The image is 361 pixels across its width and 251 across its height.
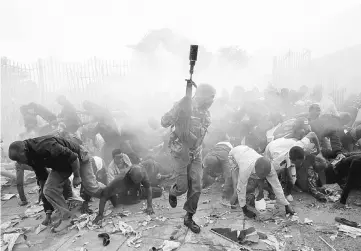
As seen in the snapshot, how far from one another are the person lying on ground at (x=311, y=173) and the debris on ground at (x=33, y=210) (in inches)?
182

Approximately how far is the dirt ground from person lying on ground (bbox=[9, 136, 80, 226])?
48 centimetres

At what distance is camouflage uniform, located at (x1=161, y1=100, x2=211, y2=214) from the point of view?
358cm

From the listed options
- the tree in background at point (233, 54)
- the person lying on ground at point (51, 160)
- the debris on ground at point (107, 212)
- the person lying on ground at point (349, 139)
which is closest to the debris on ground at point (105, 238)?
the debris on ground at point (107, 212)

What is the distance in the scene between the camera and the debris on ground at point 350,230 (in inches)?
136

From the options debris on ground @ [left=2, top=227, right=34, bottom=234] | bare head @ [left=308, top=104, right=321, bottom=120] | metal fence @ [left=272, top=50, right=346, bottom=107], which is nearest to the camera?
debris on ground @ [left=2, top=227, right=34, bottom=234]

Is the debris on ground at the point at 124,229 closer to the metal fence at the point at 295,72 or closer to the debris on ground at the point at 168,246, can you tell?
the debris on ground at the point at 168,246

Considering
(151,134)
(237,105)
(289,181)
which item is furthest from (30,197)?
(237,105)

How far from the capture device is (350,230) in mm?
3535

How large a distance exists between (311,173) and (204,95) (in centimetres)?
310

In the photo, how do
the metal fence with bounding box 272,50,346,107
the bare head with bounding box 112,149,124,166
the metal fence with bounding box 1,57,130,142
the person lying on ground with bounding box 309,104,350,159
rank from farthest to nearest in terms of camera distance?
the metal fence with bounding box 272,50,346,107 → the metal fence with bounding box 1,57,130,142 → the person lying on ground with bounding box 309,104,350,159 → the bare head with bounding box 112,149,124,166

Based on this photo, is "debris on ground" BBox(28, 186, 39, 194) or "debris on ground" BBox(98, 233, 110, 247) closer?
"debris on ground" BBox(98, 233, 110, 247)

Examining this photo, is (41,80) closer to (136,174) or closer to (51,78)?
(51,78)

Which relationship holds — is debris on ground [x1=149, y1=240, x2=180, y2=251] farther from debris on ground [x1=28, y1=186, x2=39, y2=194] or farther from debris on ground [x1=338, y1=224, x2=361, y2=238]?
debris on ground [x1=28, y1=186, x2=39, y2=194]

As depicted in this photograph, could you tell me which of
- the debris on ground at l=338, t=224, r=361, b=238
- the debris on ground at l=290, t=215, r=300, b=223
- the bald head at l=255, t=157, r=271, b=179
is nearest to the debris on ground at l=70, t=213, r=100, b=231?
the bald head at l=255, t=157, r=271, b=179
